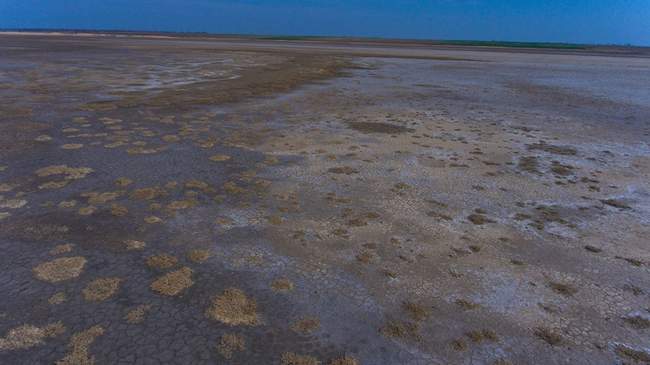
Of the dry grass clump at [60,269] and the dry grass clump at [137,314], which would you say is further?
the dry grass clump at [60,269]

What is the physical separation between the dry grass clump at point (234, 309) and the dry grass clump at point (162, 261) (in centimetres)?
106

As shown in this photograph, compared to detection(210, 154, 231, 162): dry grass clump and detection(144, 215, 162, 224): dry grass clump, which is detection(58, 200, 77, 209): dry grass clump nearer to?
detection(144, 215, 162, 224): dry grass clump

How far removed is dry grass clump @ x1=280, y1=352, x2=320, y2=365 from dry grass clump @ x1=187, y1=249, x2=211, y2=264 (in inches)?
88.6

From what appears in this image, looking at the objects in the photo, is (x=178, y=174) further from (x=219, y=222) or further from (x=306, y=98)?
(x=306, y=98)

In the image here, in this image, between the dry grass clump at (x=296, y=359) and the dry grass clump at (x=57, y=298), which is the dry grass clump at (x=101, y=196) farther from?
the dry grass clump at (x=296, y=359)

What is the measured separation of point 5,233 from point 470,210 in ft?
25.4

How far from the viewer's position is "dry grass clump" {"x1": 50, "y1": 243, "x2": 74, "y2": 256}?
5.96 meters

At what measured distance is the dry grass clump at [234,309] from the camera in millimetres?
4742

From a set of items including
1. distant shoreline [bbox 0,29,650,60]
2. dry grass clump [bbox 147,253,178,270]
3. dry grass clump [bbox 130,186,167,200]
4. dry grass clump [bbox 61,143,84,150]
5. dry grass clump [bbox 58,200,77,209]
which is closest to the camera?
dry grass clump [bbox 147,253,178,270]

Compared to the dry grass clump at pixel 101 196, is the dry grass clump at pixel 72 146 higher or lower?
higher

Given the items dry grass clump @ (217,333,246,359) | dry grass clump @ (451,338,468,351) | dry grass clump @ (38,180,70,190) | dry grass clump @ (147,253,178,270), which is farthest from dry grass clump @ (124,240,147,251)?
dry grass clump @ (451,338,468,351)

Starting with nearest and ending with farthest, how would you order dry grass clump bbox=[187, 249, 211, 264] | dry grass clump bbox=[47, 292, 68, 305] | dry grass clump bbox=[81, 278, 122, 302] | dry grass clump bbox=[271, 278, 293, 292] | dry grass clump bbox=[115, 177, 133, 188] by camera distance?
1. dry grass clump bbox=[47, 292, 68, 305]
2. dry grass clump bbox=[81, 278, 122, 302]
3. dry grass clump bbox=[271, 278, 293, 292]
4. dry grass clump bbox=[187, 249, 211, 264]
5. dry grass clump bbox=[115, 177, 133, 188]

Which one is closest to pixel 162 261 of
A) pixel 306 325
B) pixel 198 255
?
pixel 198 255

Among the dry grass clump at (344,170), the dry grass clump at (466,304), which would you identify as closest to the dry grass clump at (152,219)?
the dry grass clump at (344,170)
